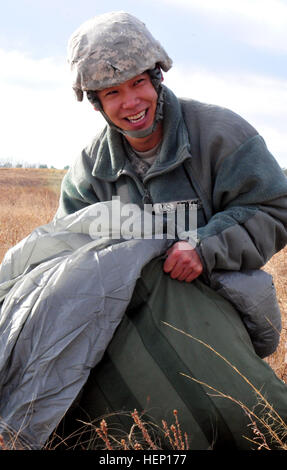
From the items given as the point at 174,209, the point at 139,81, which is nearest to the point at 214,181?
the point at 174,209

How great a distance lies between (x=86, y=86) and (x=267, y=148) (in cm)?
101

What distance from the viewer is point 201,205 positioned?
320cm

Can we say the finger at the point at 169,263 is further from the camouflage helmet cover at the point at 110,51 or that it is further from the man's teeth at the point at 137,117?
the camouflage helmet cover at the point at 110,51

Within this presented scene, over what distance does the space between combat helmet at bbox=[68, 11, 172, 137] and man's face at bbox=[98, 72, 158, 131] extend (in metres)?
0.05

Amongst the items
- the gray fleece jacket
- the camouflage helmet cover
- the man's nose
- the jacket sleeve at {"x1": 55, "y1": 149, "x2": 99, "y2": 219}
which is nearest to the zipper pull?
the gray fleece jacket

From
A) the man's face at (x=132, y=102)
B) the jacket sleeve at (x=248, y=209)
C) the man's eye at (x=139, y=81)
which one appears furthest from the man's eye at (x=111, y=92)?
the jacket sleeve at (x=248, y=209)

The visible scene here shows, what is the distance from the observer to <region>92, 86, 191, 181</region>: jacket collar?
315 centimetres

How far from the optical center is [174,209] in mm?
3193

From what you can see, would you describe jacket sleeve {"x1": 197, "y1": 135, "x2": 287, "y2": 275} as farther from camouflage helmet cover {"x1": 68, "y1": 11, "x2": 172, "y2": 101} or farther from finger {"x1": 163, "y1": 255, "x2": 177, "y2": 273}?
camouflage helmet cover {"x1": 68, "y1": 11, "x2": 172, "y2": 101}

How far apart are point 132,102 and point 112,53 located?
0.26 metres

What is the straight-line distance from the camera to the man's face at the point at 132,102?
9.94 feet

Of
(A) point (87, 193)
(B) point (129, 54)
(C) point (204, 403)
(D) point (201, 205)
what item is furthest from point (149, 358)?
(B) point (129, 54)

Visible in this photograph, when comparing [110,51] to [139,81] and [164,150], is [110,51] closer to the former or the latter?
[139,81]
